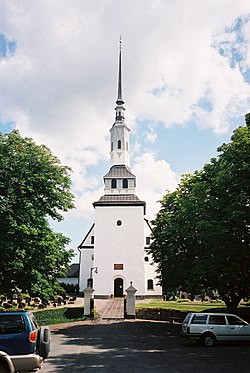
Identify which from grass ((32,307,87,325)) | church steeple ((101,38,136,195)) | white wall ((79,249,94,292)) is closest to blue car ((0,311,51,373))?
grass ((32,307,87,325))

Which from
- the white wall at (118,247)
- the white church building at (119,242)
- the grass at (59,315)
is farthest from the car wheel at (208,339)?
the white wall at (118,247)

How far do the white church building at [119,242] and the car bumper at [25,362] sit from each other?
43.0 metres

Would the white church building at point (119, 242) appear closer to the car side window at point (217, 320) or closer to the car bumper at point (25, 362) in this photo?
the car side window at point (217, 320)

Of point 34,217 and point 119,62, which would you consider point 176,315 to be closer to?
point 34,217

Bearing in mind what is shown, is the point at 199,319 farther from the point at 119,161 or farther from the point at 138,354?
the point at 119,161

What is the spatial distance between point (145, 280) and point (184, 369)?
139 feet

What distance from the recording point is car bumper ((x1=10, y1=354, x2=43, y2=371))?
29.4ft

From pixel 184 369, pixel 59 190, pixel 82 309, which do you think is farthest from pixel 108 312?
pixel 184 369

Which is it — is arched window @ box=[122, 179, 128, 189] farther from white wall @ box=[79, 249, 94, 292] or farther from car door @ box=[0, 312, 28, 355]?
car door @ box=[0, 312, 28, 355]

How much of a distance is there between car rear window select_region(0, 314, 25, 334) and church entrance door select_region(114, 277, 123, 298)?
145 ft

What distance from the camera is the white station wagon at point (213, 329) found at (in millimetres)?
16266

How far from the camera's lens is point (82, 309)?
30.0 metres

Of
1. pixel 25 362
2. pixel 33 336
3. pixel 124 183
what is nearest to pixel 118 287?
pixel 124 183

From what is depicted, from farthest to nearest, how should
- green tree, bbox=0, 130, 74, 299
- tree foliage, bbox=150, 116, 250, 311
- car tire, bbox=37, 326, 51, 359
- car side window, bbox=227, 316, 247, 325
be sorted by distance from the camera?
green tree, bbox=0, 130, 74, 299 < tree foliage, bbox=150, 116, 250, 311 < car side window, bbox=227, 316, 247, 325 < car tire, bbox=37, 326, 51, 359
